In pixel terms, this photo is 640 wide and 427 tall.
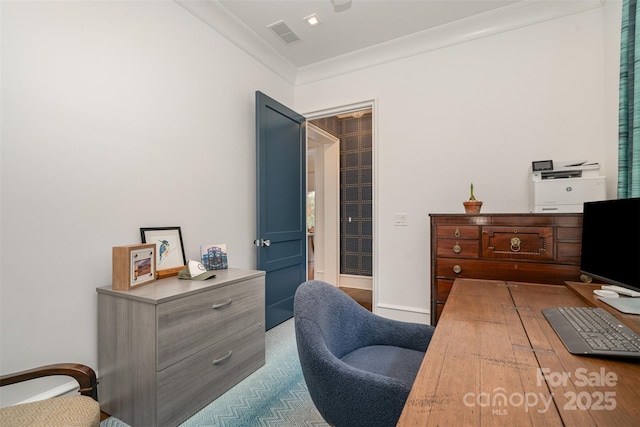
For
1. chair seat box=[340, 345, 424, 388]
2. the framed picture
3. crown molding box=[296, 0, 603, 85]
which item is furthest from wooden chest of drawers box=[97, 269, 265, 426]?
crown molding box=[296, 0, 603, 85]

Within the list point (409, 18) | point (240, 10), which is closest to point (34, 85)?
point (240, 10)

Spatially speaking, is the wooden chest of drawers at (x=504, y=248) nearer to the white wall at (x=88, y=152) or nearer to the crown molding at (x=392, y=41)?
the crown molding at (x=392, y=41)

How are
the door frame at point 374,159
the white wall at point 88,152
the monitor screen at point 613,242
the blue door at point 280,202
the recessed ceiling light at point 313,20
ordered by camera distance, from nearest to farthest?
the monitor screen at point 613,242 < the white wall at point 88,152 < the recessed ceiling light at point 313,20 < the blue door at point 280,202 < the door frame at point 374,159

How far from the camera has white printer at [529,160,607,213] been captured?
2.02 m

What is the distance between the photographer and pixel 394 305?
3.04m

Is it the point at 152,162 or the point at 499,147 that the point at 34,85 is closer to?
the point at 152,162

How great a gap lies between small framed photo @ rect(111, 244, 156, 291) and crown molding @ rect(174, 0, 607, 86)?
189 centimetres

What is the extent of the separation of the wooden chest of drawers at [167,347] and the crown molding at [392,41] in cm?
217

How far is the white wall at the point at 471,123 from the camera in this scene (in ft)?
7.77

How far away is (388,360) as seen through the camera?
4.44ft

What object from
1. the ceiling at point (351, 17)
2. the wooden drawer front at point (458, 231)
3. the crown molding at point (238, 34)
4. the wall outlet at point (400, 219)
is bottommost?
the wooden drawer front at point (458, 231)

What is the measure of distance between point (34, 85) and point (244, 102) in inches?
62.4

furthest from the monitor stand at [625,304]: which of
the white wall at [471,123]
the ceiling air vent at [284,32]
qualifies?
the ceiling air vent at [284,32]

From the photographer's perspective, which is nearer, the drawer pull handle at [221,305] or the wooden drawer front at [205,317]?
the wooden drawer front at [205,317]
